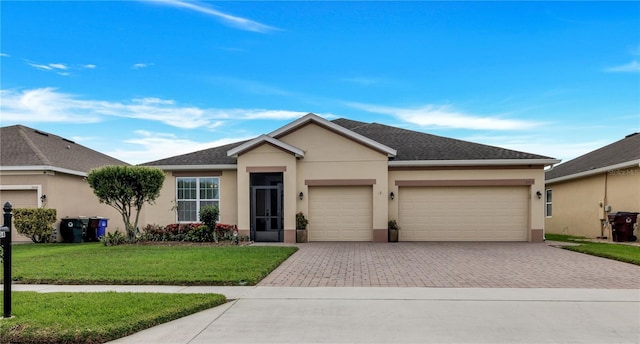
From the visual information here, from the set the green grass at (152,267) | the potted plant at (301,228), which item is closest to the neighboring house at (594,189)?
the potted plant at (301,228)

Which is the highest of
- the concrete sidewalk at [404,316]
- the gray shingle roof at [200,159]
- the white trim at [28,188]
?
the gray shingle roof at [200,159]

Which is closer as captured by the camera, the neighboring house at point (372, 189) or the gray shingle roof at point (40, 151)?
the neighboring house at point (372, 189)

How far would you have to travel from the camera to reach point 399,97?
66.1ft

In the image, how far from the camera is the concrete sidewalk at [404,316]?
4879mm

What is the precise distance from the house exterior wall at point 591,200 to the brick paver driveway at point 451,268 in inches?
243

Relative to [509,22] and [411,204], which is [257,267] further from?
[509,22]

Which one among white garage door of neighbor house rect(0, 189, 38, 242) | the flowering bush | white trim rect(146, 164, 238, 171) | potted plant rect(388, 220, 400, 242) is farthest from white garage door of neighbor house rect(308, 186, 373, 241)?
white garage door of neighbor house rect(0, 189, 38, 242)

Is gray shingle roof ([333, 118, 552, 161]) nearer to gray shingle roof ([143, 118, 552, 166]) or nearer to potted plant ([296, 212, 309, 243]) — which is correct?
gray shingle roof ([143, 118, 552, 166])

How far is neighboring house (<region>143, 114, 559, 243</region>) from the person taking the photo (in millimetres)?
16266

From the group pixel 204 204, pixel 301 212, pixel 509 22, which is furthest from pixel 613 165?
pixel 204 204

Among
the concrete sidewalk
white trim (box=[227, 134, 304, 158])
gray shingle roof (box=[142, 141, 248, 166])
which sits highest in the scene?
white trim (box=[227, 134, 304, 158])

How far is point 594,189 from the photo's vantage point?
1950 centimetres

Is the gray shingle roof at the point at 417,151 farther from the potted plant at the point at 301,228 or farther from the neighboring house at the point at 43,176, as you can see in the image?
the neighboring house at the point at 43,176

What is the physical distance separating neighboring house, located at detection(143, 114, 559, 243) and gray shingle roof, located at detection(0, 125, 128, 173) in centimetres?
744
